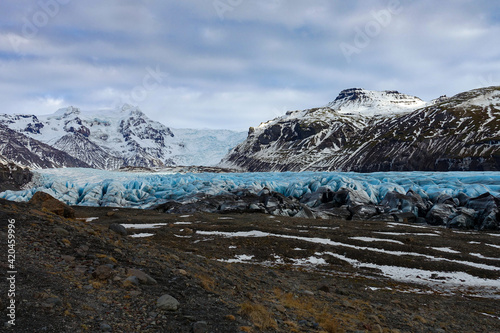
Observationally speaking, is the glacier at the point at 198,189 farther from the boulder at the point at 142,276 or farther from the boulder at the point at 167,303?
the boulder at the point at 167,303

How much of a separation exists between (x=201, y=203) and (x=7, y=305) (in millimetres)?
44790

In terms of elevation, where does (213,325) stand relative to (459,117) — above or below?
below

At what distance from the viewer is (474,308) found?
1566 centimetres

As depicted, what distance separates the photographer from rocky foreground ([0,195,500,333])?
8.22m

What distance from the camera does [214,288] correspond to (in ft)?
37.9

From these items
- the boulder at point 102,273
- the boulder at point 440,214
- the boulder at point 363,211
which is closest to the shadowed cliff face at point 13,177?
the boulder at point 363,211

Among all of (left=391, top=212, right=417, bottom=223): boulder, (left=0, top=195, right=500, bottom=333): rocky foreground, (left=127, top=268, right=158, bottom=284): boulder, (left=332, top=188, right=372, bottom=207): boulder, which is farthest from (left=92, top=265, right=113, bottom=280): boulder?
(left=332, top=188, right=372, bottom=207): boulder

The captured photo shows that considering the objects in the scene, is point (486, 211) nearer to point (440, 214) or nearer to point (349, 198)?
point (440, 214)

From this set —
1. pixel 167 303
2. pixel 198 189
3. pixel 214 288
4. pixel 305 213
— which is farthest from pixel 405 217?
pixel 167 303

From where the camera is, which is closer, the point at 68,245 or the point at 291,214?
the point at 68,245

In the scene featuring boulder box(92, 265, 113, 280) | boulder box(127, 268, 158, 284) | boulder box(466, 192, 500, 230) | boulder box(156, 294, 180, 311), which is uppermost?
boulder box(92, 265, 113, 280)

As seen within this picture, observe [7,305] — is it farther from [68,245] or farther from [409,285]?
[409,285]

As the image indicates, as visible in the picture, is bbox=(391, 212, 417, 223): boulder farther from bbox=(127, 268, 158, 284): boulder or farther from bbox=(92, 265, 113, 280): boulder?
bbox=(92, 265, 113, 280): boulder

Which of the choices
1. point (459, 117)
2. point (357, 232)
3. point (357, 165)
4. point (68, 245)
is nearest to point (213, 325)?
point (68, 245)
